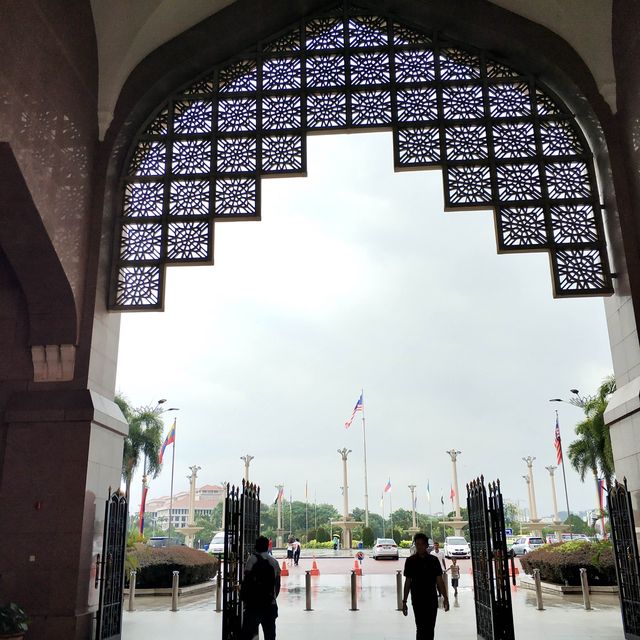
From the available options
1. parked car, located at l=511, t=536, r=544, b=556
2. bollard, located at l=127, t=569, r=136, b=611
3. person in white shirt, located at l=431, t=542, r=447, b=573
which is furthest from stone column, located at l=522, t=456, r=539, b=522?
bollard, located at l=127, t=569, r=136, b=611

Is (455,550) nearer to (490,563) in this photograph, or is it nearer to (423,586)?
(490,563)

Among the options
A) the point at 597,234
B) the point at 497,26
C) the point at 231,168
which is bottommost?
the point at 597,234

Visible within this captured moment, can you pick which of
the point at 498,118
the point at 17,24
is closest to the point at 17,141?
the point at 17,24

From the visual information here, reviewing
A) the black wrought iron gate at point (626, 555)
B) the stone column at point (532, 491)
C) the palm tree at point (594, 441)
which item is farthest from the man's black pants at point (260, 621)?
the stone column at point (532, 491)

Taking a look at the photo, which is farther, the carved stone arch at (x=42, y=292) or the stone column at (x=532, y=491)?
the stone column at (x=532, y=491)

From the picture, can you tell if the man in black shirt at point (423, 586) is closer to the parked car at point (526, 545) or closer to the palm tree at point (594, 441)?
the palm tree at point (594, 441)

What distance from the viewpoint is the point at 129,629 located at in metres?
9.53

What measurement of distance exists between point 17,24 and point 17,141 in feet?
4.37

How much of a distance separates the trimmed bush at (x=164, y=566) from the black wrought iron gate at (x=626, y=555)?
10.3m

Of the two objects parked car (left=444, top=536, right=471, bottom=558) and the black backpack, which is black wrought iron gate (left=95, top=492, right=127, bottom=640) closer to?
the black backpack

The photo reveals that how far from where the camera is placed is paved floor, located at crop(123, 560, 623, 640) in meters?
8.61

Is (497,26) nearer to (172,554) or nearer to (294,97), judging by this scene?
(294,97)

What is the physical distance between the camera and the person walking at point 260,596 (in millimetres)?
6566

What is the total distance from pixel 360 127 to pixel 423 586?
6.82 m
